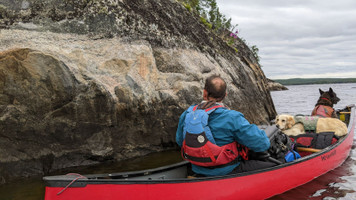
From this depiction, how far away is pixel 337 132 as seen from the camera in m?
7.61

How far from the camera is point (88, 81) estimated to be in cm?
627

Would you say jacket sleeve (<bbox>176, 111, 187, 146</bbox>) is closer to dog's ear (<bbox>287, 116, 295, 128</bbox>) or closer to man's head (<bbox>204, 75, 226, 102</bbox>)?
man's head (<bbox>204, 75, 226, 102</bbox>)

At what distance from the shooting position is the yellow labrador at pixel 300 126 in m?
7.34

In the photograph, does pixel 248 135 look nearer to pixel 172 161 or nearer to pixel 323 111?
pixel 172 161

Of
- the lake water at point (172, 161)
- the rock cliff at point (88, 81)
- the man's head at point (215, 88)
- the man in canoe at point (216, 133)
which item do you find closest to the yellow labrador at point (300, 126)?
the lake water at point (172, 161)

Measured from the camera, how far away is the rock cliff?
5711mm

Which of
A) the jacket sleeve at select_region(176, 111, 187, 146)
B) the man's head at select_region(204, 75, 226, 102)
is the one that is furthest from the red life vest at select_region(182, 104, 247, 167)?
the jacket sleeve at select_region(176, 111, 187, 146)

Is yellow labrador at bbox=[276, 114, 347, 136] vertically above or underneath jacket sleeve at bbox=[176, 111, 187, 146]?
underneath

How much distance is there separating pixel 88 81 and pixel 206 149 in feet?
11.2

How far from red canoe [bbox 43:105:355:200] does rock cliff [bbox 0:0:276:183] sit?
8.02ft

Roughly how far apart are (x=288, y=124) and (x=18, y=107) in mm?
6139

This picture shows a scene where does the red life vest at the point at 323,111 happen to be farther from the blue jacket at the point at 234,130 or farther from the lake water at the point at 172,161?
the blue jacket at the point at 234,130

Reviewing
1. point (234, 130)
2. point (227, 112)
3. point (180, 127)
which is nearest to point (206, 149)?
point (234, 130)

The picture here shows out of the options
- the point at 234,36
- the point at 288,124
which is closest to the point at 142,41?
the point at 288,124
